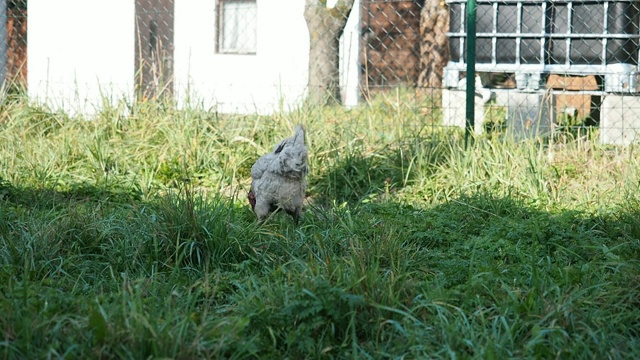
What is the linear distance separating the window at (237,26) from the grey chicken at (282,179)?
7.84 meters

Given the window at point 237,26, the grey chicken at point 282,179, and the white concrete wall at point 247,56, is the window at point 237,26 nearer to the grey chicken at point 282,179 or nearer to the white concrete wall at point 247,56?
the white concrete wall at point 247,56

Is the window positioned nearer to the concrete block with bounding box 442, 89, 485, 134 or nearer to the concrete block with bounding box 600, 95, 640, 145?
the concrete block with bounding box 442, 89, 485, 134

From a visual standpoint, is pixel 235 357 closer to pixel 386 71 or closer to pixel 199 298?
pixel 199 298

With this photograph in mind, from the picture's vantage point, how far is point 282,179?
209 inches

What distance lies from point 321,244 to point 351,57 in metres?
7.53

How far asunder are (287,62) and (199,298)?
7.89 meters

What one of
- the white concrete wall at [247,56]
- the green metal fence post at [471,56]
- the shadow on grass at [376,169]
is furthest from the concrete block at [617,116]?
the white concrete wall at [247,56]

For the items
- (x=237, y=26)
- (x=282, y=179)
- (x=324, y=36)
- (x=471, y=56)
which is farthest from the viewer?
(x=237, y=26)

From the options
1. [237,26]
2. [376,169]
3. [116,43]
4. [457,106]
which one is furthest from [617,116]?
[116,43]

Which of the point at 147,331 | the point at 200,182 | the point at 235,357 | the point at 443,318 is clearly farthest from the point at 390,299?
the point at 200,182

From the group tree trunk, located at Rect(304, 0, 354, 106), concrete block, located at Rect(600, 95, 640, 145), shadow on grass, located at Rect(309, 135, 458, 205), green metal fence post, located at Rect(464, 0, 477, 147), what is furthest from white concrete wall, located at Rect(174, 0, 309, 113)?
concrete block, located at Rect(600, 95, 640, 145)

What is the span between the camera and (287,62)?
38.8 feet

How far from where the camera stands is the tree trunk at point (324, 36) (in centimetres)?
983

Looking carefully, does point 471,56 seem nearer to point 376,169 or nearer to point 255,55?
point 376,169
